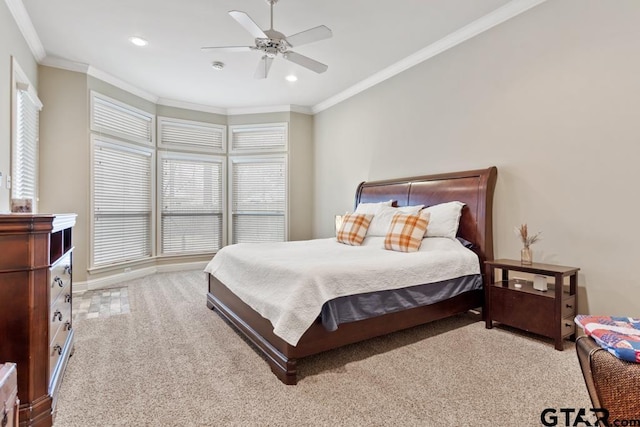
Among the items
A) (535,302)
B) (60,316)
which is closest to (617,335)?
(535,302)

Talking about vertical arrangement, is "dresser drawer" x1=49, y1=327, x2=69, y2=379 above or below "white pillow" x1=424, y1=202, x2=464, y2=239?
below

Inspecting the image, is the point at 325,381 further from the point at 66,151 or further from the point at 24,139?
the point at 66,151

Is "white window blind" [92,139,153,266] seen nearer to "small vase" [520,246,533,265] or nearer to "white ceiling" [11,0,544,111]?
"white ceiling" [11,0,544,111]

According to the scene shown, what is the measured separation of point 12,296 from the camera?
1507 millimetres

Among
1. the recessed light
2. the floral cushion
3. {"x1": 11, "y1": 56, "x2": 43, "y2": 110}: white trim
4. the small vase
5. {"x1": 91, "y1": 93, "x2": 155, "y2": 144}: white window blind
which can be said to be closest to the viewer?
the floral cushion

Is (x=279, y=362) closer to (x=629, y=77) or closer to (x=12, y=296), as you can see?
(x=12, y=296)

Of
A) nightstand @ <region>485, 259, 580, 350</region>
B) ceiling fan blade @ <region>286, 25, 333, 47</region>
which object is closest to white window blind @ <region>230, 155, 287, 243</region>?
ceiling fan blade @ <region>286, 25, 333, 47</region>

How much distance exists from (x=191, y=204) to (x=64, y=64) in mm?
2621

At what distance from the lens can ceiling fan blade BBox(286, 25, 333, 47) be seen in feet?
8.45

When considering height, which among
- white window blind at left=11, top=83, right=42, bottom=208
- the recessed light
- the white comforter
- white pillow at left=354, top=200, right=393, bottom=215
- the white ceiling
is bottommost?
the white comforter

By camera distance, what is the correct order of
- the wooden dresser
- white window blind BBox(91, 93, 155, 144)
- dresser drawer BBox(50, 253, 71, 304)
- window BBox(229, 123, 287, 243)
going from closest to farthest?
the wooden dresser, dresser drawer BBox(50, 253, 71, 304), white window blind BBox(91, 93, 155, 144), window BBox(229, 123, 287, 243)

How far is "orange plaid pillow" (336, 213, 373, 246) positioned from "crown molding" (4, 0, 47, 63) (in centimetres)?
378

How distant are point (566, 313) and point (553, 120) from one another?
1602mm

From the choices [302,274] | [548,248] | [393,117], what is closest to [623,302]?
[548,248]
